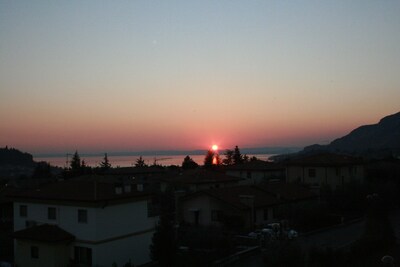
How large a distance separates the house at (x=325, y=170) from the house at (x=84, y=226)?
1093 inches

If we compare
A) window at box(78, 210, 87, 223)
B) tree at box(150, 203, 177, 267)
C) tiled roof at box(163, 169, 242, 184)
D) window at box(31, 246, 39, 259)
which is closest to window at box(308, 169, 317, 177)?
tiled roof at box(163, 169, 242, 184)

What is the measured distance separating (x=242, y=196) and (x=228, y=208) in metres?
1.67

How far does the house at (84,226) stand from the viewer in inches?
989

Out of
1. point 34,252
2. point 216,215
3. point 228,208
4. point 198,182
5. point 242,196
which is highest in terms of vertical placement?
point 198,182

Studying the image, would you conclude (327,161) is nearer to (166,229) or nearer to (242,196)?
(242,196)

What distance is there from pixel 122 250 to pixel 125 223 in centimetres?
148

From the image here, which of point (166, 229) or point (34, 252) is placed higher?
point (166, 229)

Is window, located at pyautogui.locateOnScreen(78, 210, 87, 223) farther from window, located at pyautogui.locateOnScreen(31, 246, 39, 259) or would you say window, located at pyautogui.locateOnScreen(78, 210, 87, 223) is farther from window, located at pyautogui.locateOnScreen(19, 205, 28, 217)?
window, located at pyautogui.locateOnScreen(19, 205, 28, 217)

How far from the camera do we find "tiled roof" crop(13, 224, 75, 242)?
989 inches

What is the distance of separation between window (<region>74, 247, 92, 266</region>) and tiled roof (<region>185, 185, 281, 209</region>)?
1407 centimetres

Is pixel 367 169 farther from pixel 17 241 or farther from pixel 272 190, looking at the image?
pixel 17 241

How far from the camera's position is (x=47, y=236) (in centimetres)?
2527

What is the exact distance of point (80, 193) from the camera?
2661cm

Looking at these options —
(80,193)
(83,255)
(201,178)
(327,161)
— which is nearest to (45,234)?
(83,255)
